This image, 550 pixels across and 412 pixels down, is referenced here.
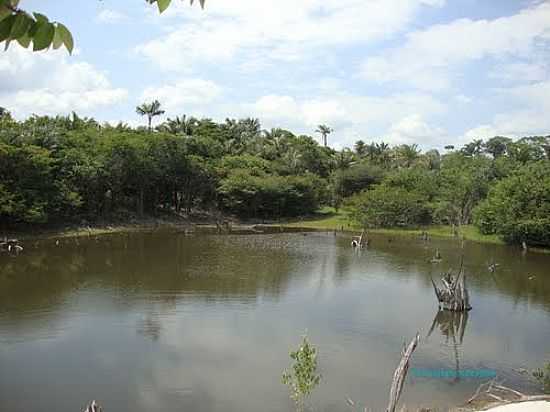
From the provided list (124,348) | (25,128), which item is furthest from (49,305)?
(25,128)

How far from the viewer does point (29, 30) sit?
1618 mm

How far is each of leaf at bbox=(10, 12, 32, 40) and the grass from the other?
Answer: 45.4 metres

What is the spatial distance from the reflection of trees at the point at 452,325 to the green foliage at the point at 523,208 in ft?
66.7

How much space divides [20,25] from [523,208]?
146ft

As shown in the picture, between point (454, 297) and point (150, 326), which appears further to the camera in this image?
point (454, 297)

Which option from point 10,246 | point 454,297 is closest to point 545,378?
point 454,297

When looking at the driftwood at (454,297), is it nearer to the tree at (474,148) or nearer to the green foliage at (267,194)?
the green foliage at (267,194)

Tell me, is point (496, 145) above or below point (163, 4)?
above

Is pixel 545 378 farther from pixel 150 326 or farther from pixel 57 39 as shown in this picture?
pixel 57 39

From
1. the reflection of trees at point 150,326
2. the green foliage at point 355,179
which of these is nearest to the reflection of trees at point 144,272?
the reflection of trees at point 150,326

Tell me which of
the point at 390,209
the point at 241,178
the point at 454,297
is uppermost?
the point at 241,178

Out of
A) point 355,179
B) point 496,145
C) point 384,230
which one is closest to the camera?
point 384,230

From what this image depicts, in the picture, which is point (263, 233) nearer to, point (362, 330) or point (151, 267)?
point (151, 267)

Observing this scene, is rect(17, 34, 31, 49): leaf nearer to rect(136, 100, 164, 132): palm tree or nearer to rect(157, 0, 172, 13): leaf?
rect(157, 0, 172, 13): leaf
